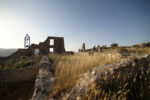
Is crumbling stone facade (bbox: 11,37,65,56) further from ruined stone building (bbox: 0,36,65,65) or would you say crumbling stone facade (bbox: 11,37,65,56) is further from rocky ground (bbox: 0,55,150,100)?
rocky ground (bbox: 0,55,150,100)

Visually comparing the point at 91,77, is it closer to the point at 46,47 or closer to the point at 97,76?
the point at 97,76

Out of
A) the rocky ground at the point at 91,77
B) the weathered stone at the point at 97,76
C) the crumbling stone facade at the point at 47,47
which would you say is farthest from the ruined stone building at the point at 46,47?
the weathered stone at the point at 97,76

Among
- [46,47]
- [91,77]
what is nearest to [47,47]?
[46,47]

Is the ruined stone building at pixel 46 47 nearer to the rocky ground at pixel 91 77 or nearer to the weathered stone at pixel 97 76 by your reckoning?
the rocky ground at pixel 91 77

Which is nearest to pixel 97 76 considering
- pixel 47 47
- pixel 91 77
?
pixel 91 77

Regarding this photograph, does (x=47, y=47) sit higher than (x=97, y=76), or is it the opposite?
(x=47, y=47)

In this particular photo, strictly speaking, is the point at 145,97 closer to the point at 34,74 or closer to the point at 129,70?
the point at 129,70

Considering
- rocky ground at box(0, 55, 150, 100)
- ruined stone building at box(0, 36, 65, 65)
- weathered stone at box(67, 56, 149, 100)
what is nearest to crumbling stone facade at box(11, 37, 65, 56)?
ruined stone building at box(0, 36, 65, 65)

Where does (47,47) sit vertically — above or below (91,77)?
above

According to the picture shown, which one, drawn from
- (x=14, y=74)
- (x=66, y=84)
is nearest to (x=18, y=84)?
(x=14, y=74)

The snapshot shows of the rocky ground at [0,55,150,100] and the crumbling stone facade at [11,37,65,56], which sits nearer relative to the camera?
the rocky ground at [0,55,150,100]

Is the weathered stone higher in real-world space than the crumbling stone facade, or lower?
lower

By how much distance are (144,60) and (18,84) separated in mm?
7792

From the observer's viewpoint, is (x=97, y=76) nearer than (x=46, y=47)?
Yes
